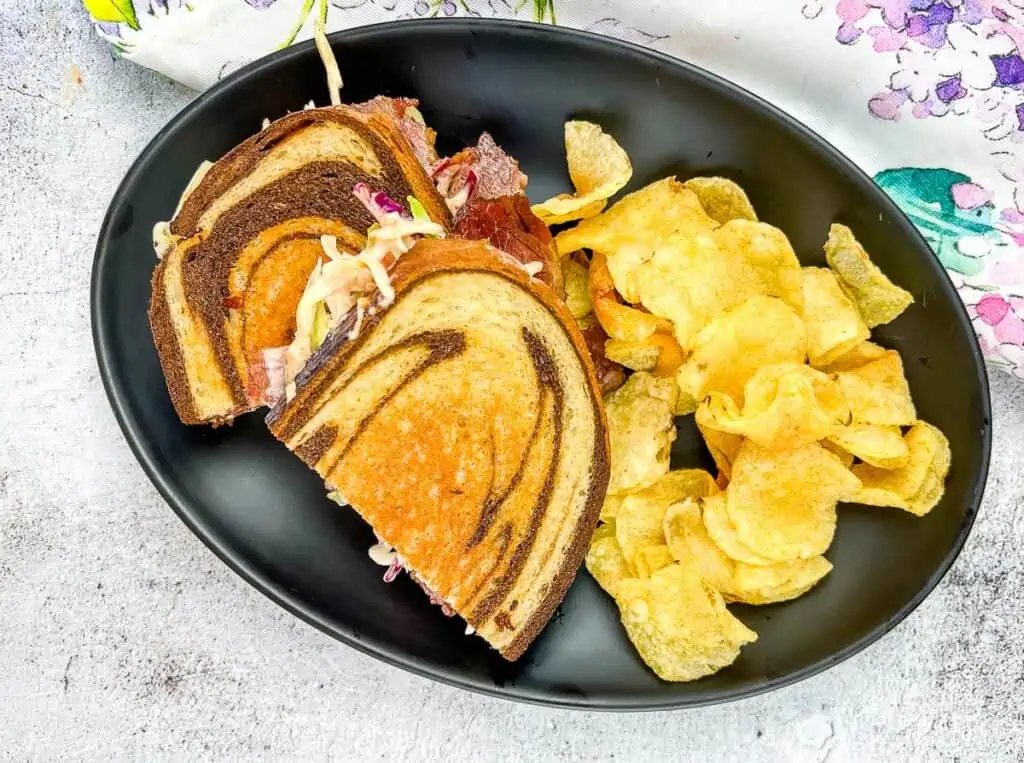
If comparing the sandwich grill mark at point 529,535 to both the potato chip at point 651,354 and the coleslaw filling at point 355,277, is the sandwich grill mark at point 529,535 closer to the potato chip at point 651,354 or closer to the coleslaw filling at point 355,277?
the potato chip at point 651,354

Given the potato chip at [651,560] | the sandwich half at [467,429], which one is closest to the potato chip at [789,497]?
the potato chip at [651,560]

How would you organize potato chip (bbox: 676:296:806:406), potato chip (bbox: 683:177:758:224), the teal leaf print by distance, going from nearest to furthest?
potato chip (bbox: 676:296:806:406), potato chip (bbox: 683:177:758:224), the teal leaf print

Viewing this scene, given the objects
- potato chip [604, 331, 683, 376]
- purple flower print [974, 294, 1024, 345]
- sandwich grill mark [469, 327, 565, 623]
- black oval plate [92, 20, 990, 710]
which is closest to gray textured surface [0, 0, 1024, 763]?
purple flower print [974, 294, 1024, 345]

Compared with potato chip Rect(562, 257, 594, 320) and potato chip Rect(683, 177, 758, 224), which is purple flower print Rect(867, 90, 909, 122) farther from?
potato chip Rect(562, 257, 594, 320)

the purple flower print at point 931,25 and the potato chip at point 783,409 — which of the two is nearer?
the potato chip at point 783,409

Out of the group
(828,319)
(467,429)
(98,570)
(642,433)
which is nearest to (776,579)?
(642,433)

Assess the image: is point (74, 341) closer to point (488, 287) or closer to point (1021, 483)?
point (488, 287)
